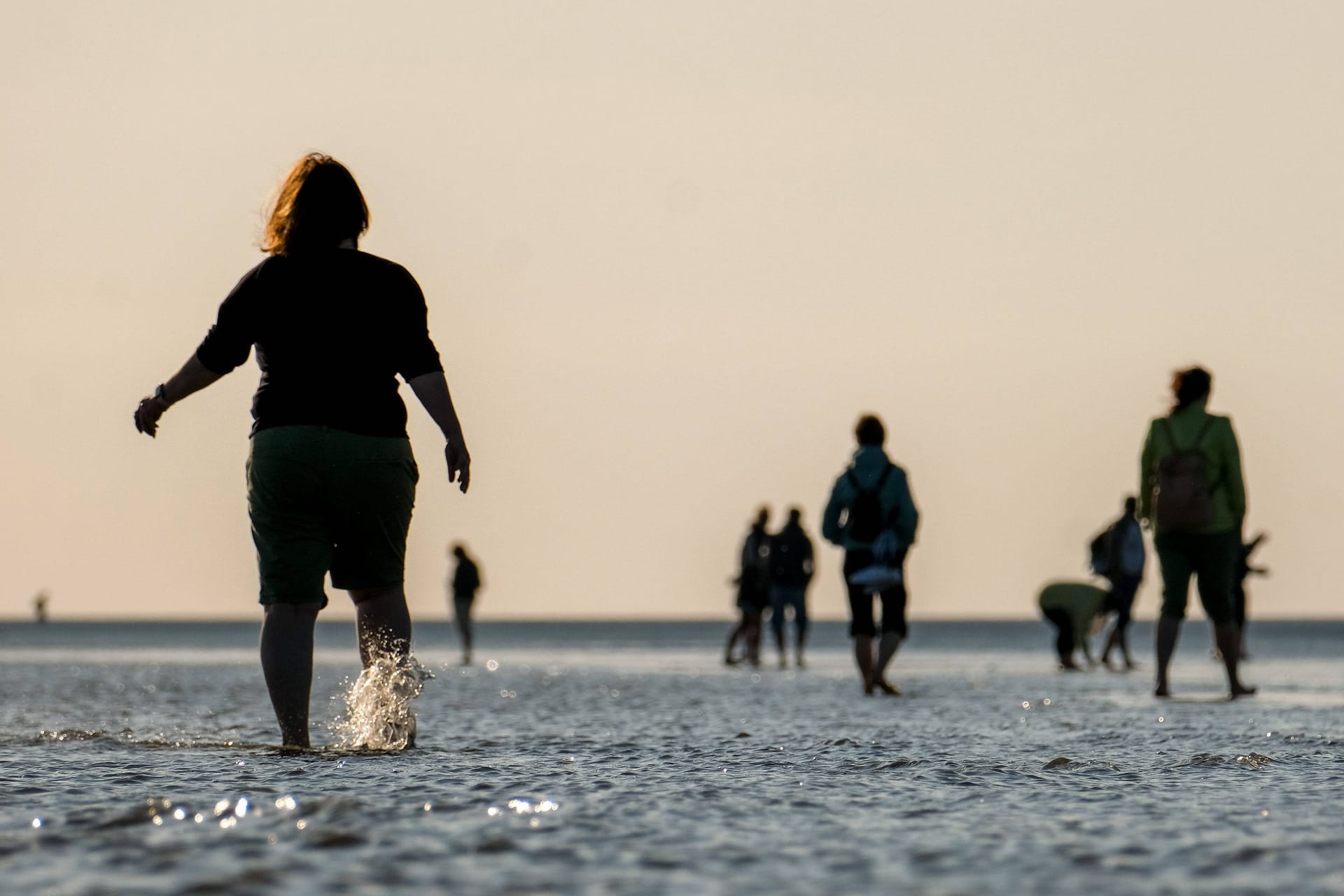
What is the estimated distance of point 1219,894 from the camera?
3502mm

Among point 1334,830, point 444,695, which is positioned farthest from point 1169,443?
point 1334,830

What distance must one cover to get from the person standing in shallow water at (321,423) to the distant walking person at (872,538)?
19.7ft

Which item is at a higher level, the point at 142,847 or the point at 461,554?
the point at 461,554

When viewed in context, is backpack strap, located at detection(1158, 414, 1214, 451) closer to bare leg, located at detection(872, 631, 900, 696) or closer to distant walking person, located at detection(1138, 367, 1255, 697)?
distant walking person, located at detection(1138, 367, 1255, 697)

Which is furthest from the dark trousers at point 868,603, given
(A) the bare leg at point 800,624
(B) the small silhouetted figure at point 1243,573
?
(A) the bare leg at point 800,624

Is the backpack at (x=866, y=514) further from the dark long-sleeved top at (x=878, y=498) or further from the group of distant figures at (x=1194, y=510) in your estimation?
the group of distant figures at (x=1194, y=510)

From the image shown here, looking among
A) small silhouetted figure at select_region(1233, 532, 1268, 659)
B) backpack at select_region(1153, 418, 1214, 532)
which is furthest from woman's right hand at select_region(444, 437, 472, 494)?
small silhouetted figure at select_region(1233, 532, 1268, 659)

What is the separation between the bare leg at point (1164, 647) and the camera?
11547 millimetres

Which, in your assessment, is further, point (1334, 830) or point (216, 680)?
point (216, 680)

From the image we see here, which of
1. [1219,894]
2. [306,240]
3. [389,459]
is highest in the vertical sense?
[306,240]

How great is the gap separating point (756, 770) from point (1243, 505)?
6.09 m

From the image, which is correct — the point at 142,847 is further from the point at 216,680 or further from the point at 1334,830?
the point at 216,680

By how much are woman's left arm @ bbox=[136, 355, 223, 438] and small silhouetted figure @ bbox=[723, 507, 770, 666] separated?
14.6 meters

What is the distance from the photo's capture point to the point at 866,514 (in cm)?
1230
